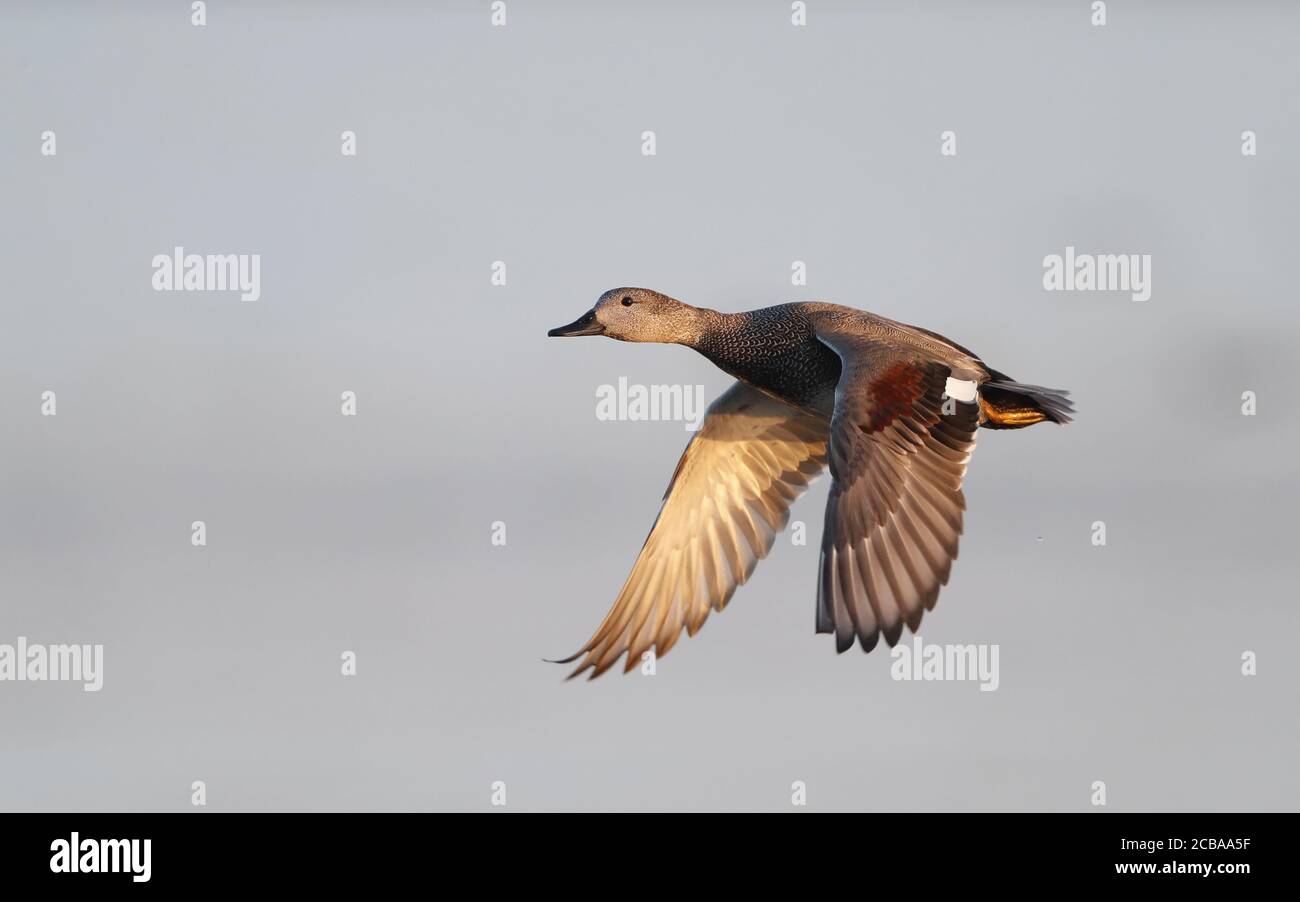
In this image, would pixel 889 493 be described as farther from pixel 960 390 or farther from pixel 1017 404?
pixel 1017 404

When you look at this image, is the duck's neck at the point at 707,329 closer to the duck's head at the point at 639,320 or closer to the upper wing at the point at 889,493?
the duck's head at the point at 639,320

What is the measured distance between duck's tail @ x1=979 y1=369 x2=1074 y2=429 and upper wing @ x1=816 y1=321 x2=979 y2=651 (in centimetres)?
64

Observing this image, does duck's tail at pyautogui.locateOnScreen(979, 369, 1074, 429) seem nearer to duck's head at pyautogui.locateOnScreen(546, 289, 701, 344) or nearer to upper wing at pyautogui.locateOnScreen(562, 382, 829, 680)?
upper wing at pyautogui.locateOnScreen(562, 382, 829, 680)

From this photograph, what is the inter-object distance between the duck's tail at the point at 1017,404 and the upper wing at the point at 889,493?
25.0 inches

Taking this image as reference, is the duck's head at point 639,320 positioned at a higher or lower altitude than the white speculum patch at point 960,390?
higher

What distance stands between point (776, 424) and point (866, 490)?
9.39 feet

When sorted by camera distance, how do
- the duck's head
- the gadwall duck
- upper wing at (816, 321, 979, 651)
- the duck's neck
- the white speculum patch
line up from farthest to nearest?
the duck's head < the duck's neck < the white speculum patch < the gadwall duck < upper wing at (816, 321, 979, 651)

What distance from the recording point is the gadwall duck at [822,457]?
9.91m

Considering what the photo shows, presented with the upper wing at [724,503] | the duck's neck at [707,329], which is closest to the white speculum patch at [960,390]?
the upper wing at [724,503]

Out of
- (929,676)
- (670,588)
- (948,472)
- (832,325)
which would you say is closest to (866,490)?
(948,472)

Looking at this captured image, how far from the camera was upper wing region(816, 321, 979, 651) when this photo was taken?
969cm

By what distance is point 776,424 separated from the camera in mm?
13008

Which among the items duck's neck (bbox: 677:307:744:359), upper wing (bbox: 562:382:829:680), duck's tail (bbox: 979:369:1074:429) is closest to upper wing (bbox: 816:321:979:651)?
duck's tail (bbox: 979:369:1074:429)

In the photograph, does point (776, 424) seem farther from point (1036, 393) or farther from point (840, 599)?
point (840, 599)
